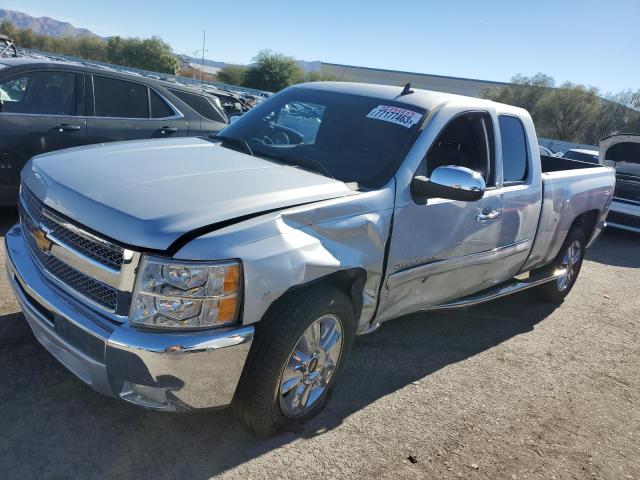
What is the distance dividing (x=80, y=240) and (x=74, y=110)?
3.79m

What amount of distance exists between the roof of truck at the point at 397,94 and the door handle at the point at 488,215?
78 cm

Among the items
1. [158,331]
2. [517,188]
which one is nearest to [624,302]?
[517,188]

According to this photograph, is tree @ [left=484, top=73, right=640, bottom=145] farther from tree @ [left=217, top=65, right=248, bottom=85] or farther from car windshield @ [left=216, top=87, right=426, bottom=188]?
car windshield @ [left=216, top=87, right=426, bottom=188]

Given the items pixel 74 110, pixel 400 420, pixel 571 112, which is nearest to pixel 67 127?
pixel 74 110

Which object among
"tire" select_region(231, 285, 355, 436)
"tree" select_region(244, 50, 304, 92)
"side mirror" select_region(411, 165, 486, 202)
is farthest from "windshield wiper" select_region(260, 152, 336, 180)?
"tree" select_region(244, 50, 304, 92)

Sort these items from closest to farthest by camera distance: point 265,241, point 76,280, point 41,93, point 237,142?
point 265,241
point 76,280
point 237,142
point 41,93

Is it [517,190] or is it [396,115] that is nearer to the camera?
[396,115]

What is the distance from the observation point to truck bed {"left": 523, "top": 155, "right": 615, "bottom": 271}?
4.77 meters

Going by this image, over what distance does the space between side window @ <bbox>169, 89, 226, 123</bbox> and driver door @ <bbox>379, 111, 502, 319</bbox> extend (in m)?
3.88

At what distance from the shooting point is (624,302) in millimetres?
6383

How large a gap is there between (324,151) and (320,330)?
123cm

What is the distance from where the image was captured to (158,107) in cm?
642

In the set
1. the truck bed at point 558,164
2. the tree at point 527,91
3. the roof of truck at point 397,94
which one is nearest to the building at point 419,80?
the tree at point 527,91

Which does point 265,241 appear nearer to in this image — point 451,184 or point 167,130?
point 451,184
